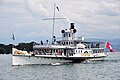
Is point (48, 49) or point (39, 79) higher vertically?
point (48, 49)

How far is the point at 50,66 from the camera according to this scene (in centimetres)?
8594

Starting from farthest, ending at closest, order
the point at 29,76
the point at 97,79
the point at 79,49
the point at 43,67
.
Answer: the point at 79,49 → the point at 43,67 → the point at 29,76 → the point at 97,79

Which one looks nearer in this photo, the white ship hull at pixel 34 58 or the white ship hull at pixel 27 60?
the white ship hull at pixel 34 58

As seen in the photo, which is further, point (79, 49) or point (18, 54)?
point (79, 49)

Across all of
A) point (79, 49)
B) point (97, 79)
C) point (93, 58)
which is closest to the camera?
→ point (97, 79)

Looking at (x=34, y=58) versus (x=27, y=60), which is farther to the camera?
(x=34, y=58)

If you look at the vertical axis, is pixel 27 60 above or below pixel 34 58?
below

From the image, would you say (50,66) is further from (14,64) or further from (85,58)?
(85,58)

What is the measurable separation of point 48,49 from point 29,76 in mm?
23368

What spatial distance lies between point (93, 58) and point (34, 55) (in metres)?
21.5

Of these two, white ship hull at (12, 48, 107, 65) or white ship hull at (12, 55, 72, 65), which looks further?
white ship hull at (12, 55, 72, 65)

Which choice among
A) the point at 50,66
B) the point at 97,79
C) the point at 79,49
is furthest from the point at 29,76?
the point at 79,49

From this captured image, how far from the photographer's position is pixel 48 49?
91062mm

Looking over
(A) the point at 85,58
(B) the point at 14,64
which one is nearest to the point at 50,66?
(B) the point at 14,64
